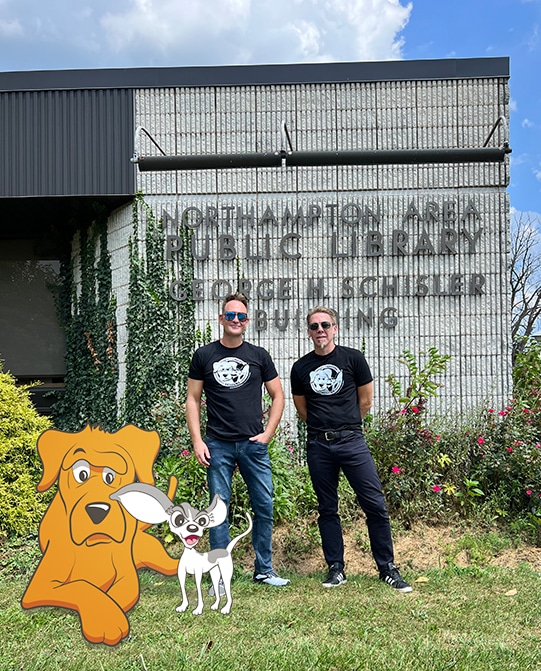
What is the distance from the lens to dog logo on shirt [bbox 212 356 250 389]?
4.19 meters

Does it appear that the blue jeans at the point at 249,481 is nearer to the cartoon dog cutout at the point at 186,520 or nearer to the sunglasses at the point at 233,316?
the cartoon dog cutout at the point at 186,520

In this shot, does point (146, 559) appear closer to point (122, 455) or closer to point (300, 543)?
point (122, 455)

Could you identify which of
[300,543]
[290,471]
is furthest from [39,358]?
[300,543]

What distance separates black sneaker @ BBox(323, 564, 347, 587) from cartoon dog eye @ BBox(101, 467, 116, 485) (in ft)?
5.78

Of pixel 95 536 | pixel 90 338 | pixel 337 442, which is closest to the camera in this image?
pixel 95 536

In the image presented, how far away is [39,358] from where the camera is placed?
9367mm

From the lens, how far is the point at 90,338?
845 centimetres

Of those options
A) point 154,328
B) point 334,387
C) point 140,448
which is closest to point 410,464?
point 334,387

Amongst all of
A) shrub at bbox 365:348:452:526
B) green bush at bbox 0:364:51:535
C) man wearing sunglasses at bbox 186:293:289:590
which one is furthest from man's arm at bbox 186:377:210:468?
green bush at bbox 0:364:51:535

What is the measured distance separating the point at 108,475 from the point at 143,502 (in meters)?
0.26

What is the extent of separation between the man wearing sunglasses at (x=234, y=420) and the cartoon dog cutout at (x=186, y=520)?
0.54 meters

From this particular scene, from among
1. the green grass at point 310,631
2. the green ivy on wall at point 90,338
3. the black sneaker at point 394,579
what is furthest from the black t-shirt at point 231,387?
the green ivy on wall at point 90,338

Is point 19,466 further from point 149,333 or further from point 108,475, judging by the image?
point 108,475

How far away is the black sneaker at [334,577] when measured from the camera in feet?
14.0
